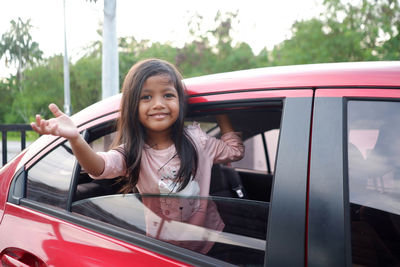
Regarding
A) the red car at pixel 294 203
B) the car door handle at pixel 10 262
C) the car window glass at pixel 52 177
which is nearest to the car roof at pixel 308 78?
the red car at pixel 294 203

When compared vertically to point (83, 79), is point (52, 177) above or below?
below

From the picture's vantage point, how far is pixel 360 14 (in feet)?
67.3

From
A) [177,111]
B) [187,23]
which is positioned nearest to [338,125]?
[177,111]

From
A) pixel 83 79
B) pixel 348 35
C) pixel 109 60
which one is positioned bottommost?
pixel 109 60

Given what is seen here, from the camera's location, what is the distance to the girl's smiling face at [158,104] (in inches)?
61.7

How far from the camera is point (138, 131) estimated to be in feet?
5.29

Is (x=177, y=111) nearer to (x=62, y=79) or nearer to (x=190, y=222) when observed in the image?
(x=190, y=222)

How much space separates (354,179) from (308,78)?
0.30m

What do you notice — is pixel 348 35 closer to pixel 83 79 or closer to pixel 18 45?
pixel 83 79

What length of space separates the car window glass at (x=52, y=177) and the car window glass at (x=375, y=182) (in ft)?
3.61

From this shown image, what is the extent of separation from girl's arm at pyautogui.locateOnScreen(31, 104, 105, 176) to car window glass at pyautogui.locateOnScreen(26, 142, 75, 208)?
8.1 inches

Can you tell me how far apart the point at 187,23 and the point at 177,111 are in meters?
31.7

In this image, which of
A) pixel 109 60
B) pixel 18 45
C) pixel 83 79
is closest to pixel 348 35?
pixel 83 79

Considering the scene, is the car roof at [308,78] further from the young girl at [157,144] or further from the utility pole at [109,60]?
the utility pole at [109,60]
